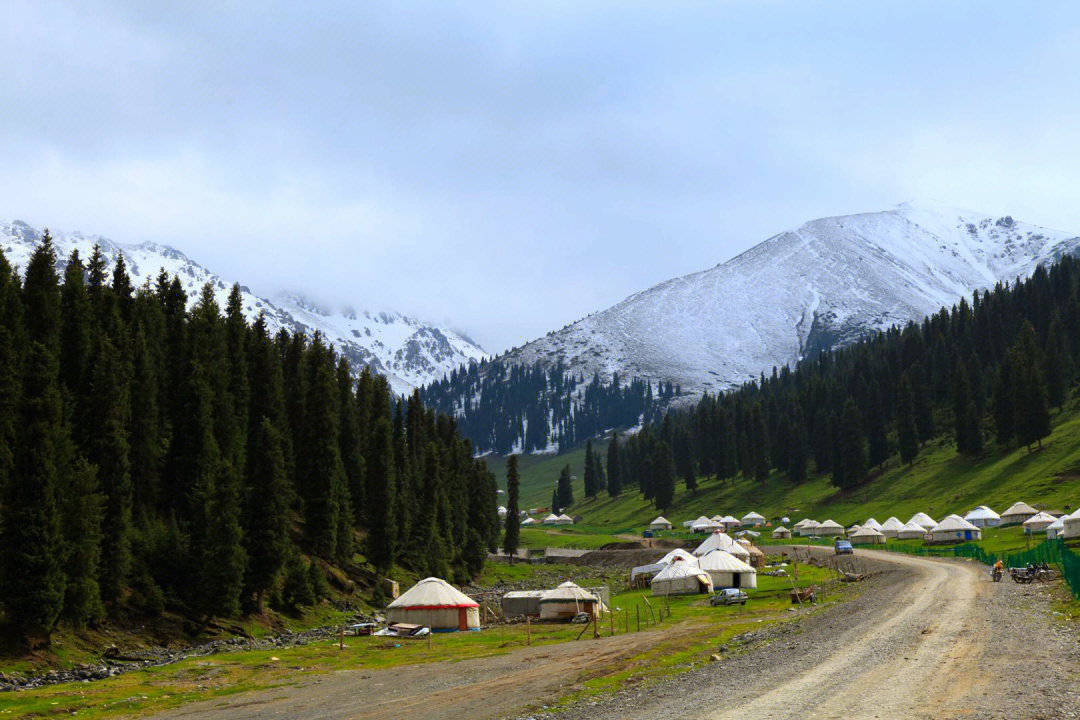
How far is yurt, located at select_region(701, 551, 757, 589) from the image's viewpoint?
83125 mm

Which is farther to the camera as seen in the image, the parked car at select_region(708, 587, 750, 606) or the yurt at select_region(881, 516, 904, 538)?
the yurt at select_region(881, 516, 904, 538)

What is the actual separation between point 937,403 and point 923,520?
60939 mm

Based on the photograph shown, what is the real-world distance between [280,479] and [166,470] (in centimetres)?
1046

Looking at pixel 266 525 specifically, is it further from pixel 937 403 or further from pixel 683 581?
pixel 937 403

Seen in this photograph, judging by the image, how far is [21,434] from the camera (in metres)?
47.4

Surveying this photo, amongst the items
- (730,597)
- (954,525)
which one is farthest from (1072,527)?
(730,597)

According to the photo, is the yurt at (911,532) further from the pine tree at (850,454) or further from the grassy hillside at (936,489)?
the pine tree at (850,454)

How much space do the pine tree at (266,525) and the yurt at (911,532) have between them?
84970mm

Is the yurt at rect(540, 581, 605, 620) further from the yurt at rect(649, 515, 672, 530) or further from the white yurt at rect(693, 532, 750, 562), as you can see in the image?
the yurt at rect(649, 515, 672, 530)

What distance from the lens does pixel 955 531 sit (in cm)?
10956

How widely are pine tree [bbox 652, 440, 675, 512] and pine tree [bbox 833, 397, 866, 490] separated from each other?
3692 cm

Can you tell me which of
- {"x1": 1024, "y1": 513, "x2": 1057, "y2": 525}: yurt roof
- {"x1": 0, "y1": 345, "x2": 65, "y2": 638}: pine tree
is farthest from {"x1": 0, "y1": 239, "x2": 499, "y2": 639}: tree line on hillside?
{"x1": 1024, "y1": 513, "x2": 1057, "y2": 525}: yurt roof

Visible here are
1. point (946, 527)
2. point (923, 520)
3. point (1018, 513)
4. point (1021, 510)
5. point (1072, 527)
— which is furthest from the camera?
point (923, 520)

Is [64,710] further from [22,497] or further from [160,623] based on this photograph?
[160,623]
